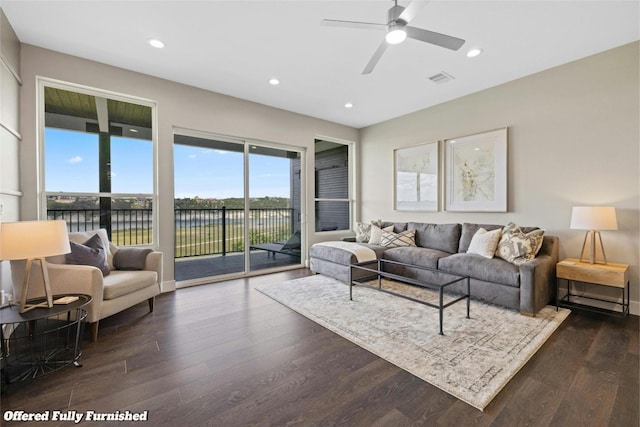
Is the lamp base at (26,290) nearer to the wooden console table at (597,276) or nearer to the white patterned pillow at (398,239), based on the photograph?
the white patterned pillow at (398,239)

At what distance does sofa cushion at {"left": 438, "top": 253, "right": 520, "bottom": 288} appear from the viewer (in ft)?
9.99

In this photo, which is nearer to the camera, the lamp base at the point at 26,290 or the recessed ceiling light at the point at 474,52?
the lamp base at the point at 26,290

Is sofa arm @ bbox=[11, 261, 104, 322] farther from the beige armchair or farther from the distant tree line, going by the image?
the distant tree line

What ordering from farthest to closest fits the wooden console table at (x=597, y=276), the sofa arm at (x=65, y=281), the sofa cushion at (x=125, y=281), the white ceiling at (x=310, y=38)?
1. the wooden console table at (x=597, y=276)
2. the sofa cushion at (x=125, y=281)
3. the white ceiling at (x=310, y=38)
4. the sofa arm at (x=65, y=281)

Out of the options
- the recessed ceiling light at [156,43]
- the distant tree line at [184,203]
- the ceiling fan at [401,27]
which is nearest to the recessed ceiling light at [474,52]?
the ceiling fan at [401,27]

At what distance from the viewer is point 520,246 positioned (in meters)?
3.23

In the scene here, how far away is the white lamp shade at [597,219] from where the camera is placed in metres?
2.85

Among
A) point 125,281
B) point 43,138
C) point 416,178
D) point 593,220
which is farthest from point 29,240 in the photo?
point 416,178

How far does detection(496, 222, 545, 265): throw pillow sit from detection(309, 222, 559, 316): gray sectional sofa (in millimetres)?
83

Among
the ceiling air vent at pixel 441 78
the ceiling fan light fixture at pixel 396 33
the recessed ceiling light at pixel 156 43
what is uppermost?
the recessed ceiling light at pixel 156 43

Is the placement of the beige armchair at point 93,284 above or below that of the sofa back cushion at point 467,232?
below

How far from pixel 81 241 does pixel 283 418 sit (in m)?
2.80

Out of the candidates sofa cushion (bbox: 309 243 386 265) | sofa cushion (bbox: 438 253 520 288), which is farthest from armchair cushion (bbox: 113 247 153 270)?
sofa cushion (bbox: 438 253 520 288)

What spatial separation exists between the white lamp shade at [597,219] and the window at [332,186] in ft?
12.8
